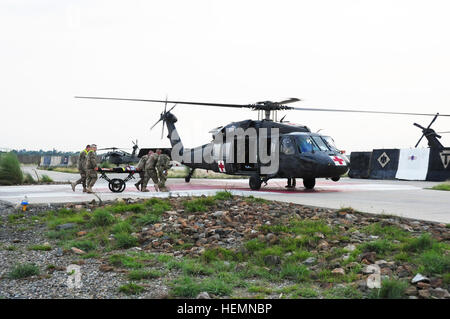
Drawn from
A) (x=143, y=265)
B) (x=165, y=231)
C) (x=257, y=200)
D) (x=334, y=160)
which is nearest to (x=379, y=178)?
(x=334, y=160)

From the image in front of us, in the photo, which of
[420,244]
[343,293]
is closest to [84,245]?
[343,293]

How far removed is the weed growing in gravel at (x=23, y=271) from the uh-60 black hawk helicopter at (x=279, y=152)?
405 inches

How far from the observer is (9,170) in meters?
21.5

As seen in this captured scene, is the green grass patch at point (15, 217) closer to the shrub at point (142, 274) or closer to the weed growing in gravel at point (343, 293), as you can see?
the shrub at point (142, 274)

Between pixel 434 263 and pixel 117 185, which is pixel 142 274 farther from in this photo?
pixel 117 185

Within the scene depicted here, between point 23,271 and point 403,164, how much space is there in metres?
23.9

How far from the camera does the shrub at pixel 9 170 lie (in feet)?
70.3

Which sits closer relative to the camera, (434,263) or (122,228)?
(434,263)

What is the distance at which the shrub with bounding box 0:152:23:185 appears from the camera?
70.3ft

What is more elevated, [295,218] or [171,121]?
[171,121]

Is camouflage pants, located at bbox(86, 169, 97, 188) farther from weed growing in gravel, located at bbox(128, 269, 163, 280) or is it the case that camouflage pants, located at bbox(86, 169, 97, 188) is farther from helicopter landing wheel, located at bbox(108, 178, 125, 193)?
weed growing in gravel, located at bbox(128, 269, 163, 280)
